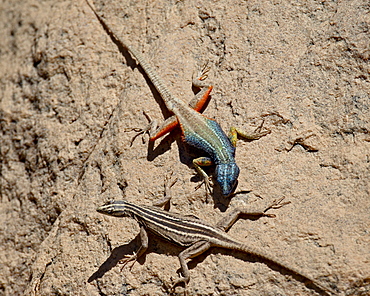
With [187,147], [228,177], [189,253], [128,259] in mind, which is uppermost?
[228,177]

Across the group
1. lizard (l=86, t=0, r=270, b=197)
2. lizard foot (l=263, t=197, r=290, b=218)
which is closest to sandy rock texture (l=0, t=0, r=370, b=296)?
lizard foot (l=263, t=197, r=290, b=218)

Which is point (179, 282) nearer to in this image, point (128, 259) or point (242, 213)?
point (128, 259)

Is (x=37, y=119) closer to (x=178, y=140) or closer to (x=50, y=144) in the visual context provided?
(x=50, y=144)

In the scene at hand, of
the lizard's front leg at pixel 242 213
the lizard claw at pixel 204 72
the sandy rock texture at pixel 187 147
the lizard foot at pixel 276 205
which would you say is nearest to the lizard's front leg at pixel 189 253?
the sandy rock texture at pixel 187 147

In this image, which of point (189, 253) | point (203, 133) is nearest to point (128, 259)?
point (189, 253)

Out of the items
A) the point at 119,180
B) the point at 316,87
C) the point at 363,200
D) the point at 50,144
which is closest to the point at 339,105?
the point at 316,87

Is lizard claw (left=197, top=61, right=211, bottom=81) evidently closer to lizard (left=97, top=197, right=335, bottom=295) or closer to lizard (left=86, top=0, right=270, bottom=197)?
lizard (left=86, top=0, right=270, bottom=197)
